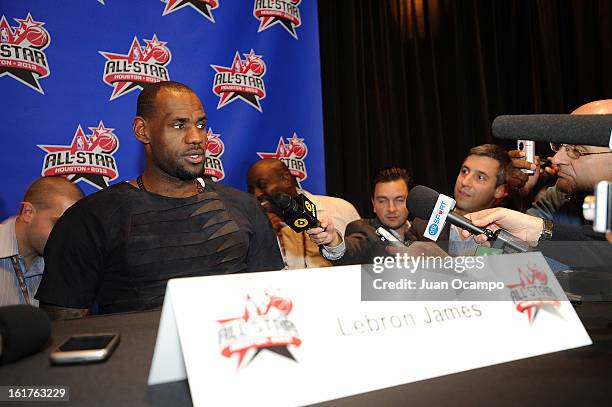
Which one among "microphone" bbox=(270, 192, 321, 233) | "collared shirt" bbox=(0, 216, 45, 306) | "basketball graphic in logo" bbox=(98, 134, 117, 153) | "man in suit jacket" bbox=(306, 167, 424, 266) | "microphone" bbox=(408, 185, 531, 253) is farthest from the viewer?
"basketball graphic in logo" bbox=(98, 134, 117, 153)

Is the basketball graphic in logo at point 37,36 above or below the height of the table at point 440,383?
above

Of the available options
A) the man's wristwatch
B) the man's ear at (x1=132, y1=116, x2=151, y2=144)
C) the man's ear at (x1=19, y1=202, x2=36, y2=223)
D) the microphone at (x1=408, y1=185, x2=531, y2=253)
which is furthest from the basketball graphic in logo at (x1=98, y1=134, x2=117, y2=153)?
the man's wristwatch

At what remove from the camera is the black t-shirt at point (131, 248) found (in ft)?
6.08

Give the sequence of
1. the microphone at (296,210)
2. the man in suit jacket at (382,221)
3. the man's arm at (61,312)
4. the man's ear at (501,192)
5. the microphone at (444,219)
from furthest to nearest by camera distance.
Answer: the man's ear at (501,192) → the man in suit jacket at (382,221) → the man's arm at (61,312) → the microphone at (296,210) → the microphone at (444,219)

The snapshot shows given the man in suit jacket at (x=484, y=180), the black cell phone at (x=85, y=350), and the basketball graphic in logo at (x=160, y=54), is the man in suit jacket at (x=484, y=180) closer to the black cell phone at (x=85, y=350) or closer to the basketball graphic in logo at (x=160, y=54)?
the basketball graphic in logo at (x=160, y=54)

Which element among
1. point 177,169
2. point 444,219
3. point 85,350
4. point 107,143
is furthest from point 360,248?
point 85,350

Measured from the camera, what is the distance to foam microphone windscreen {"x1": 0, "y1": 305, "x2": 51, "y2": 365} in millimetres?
879

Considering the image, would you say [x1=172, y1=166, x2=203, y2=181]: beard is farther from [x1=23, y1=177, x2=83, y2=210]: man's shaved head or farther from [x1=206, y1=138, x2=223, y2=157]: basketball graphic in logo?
[x1=206, y1=138, x2=223, y2=157]: basketball graphic in logo

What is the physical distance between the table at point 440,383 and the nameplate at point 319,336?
3 cm

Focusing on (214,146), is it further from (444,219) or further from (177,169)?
(444,219)

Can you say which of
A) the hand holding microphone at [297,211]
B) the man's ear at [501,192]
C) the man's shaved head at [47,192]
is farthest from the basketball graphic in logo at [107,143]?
the man's ear at [501,192]

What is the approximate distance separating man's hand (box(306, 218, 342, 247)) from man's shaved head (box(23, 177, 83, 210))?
1.36 meters

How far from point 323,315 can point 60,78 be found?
100 inches

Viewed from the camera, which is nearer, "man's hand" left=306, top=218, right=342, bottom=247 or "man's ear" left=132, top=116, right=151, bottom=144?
"man's hand" left=306, top=218, right=342, bottom=247
